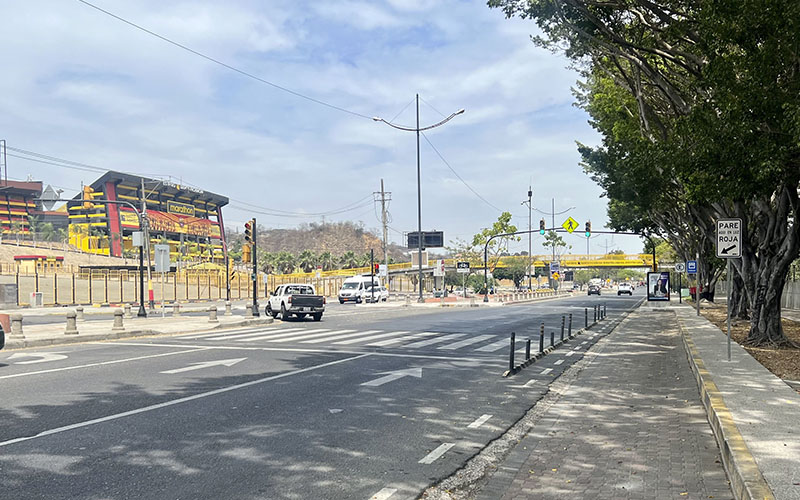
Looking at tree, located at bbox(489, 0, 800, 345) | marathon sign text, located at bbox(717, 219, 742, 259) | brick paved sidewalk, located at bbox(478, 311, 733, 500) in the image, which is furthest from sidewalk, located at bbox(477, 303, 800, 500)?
tree, located at bbox(489, 0, 800, 345)

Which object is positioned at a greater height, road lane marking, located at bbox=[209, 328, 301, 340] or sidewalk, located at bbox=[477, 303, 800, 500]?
sidewalk, located at bbox=[477, 303, 800, 500]

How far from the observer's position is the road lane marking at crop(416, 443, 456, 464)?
6.63m

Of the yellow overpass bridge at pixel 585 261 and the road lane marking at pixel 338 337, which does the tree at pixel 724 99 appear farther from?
the yellow overpass bridge at pixel 585 261

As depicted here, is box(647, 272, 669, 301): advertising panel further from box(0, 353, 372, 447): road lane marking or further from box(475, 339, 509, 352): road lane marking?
box(0, 353, 372, 447): road lane marking

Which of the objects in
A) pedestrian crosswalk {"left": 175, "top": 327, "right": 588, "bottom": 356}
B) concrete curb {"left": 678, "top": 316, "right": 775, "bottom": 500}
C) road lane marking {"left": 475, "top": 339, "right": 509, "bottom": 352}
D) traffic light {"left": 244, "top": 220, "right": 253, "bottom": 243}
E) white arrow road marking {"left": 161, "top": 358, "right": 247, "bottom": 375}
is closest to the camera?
concrete curb {"left": 678, "top": 316, "right": 775, "bottom": 500}

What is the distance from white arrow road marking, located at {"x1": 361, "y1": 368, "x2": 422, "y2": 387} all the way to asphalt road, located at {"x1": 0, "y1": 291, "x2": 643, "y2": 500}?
5 centimetres

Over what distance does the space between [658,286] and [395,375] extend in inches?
1386

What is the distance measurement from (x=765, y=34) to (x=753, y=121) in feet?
5.07

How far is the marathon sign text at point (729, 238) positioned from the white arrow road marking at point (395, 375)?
658 cm

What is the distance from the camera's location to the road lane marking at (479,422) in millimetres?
8307

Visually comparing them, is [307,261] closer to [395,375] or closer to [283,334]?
[283,334]

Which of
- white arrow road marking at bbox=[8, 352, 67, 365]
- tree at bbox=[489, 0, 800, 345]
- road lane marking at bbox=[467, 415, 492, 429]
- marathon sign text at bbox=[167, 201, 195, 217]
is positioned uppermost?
marathon sign text at bbox=[167, 201, 195, 217]

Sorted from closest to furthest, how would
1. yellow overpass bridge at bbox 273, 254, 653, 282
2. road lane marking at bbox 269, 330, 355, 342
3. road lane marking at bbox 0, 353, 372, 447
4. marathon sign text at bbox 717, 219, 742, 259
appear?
road lane marking at bbox 0, 353, 372, 447 < marathon sign text at bbox 717, 219, 742, 259 < road lane marking at bbox 269, 330, 355, 342 < yellow overpass bridge at bbox 273, 254, 653, 282

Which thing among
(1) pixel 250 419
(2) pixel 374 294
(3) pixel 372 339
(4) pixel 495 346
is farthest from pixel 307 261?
(1) pixel 250 419
